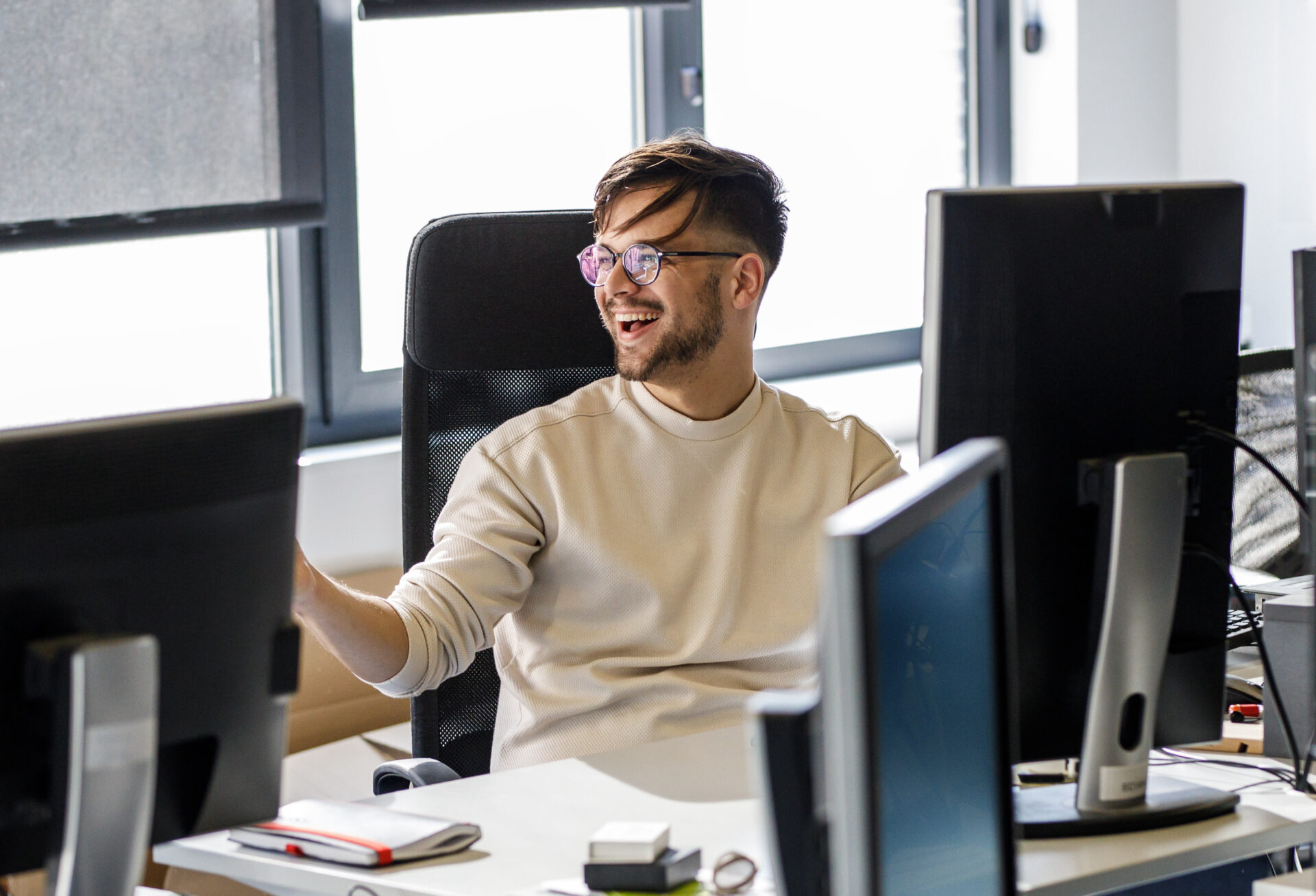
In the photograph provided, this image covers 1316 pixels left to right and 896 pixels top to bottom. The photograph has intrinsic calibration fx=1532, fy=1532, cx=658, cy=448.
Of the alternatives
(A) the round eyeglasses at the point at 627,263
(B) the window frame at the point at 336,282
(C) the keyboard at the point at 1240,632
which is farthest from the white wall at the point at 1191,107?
(A) the round eyeglasses at the point at 627,263

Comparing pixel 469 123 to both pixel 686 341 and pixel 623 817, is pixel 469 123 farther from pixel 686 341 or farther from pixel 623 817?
pixel 623 817

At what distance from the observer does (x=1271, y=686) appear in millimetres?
1599

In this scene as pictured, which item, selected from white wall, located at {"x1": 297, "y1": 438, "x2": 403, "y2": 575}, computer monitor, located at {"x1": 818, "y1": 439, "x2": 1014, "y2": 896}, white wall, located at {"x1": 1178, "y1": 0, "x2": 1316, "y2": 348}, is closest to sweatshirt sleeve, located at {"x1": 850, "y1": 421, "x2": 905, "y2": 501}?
computer monitor, located at {"x1": 818, "y1": 439, "x2": 1014, "y2": 896}

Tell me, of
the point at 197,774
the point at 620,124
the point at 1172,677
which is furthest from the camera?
the point at 620,124

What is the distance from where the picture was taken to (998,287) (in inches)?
53.4

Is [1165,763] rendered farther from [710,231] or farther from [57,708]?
[57,708]

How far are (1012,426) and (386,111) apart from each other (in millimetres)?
2004

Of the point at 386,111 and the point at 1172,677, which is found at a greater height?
the point at 386,111

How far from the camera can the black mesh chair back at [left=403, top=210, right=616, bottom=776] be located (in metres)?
2.01

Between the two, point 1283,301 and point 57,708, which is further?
point 1283,301

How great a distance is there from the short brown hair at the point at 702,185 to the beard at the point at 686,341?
0.09 meters

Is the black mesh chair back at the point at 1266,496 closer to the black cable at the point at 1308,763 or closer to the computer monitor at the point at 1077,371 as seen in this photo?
the black cable at the point at 1308,763

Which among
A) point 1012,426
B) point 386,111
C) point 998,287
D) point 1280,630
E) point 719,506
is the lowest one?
point 1280,630

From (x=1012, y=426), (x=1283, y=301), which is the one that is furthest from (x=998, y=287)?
(x=1283, y=301)
